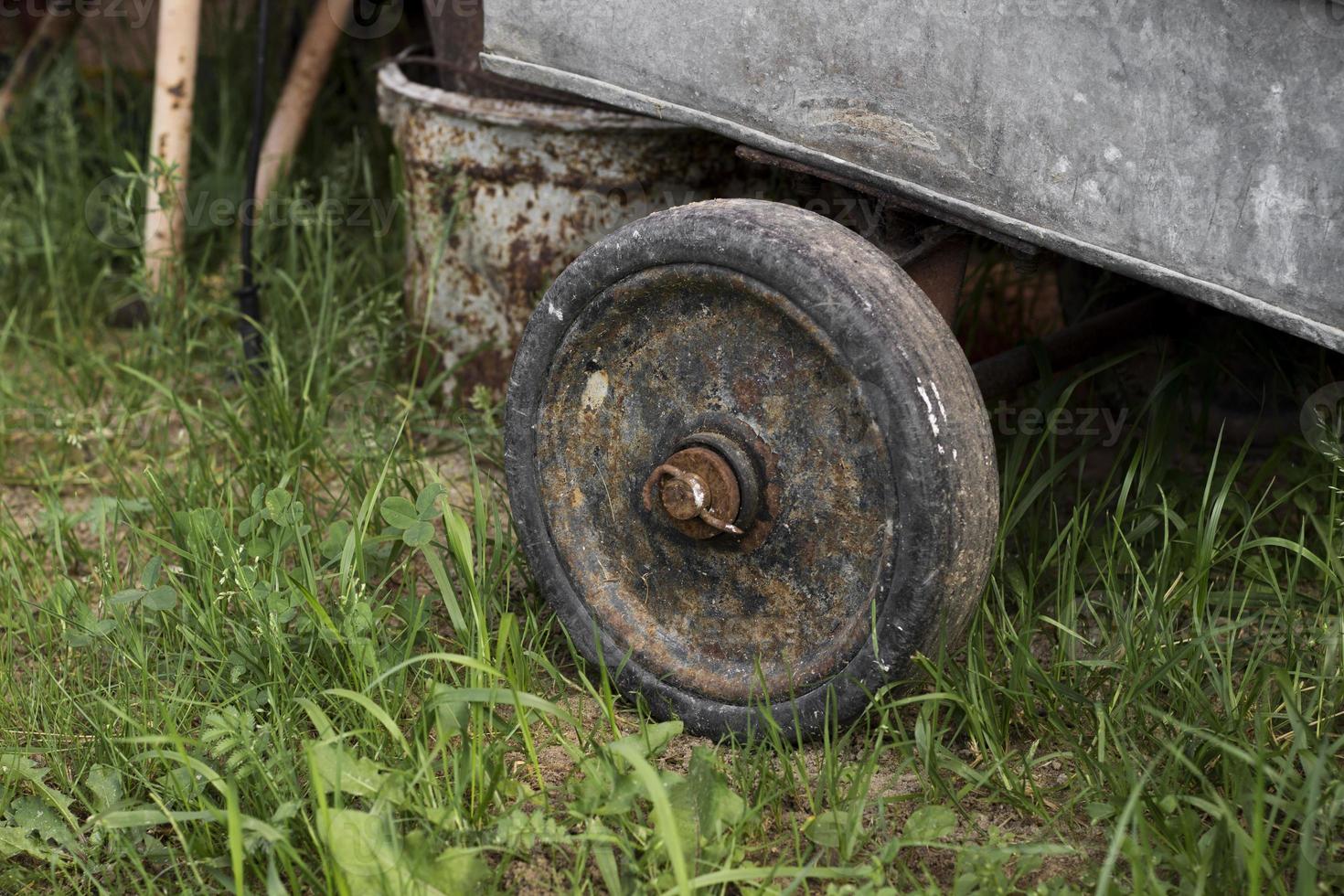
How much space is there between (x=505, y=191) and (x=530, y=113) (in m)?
0.16

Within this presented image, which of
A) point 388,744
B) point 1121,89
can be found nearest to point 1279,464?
point 1121,89

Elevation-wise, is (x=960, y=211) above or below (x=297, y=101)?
above

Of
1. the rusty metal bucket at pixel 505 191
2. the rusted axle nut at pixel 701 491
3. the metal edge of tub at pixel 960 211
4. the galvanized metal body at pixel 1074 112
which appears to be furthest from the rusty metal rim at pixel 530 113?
the rusted axle nut at pixel 701 491

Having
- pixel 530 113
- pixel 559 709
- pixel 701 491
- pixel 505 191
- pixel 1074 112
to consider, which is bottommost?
pixel 559 709

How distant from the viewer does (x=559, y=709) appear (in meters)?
1.63

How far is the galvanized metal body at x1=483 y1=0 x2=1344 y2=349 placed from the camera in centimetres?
135

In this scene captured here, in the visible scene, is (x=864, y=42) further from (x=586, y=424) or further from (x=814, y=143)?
(x=586, y=424)

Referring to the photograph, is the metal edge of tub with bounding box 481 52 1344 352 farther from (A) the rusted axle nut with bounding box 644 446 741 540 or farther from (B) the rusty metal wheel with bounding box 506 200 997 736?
(A) the rusted axle nut with bounding box 644 446 741 540

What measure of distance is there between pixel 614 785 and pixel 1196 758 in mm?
722

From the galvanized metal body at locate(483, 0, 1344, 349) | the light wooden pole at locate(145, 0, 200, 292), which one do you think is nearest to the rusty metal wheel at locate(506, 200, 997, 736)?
the galvanized metal body at locate(483, 0, 1344, 349)

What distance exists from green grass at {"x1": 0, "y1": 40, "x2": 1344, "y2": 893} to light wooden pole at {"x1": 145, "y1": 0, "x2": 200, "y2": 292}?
0.54m

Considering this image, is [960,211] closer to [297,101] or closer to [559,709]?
[559,709]

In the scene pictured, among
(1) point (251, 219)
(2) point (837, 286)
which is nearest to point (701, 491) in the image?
(2) point (837, 286)

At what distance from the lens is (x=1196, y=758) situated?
5.35 ft
